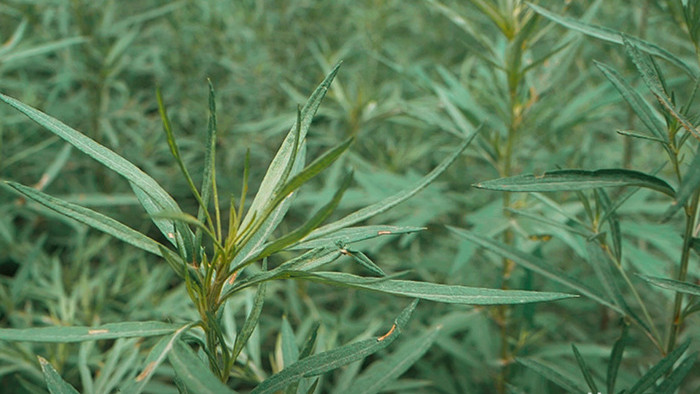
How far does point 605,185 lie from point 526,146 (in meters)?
1.29

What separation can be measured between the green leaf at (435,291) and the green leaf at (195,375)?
114mm

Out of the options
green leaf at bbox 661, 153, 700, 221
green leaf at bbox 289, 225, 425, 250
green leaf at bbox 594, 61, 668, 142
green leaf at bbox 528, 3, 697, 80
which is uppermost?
green leaf at bbox 528, 3, 697, 80

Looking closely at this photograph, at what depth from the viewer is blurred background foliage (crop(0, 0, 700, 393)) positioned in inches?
52.4

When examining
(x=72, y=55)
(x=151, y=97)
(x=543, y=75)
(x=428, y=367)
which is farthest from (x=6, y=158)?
(x=543, y=75)

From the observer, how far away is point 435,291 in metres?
0.59

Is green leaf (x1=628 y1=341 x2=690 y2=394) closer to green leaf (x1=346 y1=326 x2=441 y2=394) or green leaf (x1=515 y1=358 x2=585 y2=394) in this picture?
green leaf (x1=515 y1=358 x2=585 y2=394)

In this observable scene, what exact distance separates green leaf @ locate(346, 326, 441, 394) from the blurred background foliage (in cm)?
16

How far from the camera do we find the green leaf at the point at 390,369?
0.74 meters

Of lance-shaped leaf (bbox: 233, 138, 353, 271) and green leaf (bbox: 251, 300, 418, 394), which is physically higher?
lance-shaped leaf (bbox: 233, 138, 353, 271)

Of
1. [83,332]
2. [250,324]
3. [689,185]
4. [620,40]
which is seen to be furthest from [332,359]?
[620,40]

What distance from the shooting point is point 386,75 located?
95.8 inches

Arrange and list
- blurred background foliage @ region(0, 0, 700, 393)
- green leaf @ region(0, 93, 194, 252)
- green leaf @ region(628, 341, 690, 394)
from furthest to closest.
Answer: blurred background foliage @ region(0, 0, 700, 393)
green leaf @ region(628, 341, 690, 394)
green leaf @ region(0, 93, 194, 252)

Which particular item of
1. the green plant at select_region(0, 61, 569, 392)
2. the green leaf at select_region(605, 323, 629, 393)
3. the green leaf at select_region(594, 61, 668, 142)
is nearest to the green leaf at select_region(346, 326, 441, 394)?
the green plant at select_region(0, 61, 569, 392)

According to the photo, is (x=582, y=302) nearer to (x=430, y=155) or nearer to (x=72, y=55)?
(x=430, y=155)
